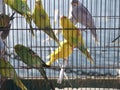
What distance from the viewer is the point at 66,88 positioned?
7.92 ft

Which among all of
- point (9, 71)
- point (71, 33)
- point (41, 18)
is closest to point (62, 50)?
point (71, 33)

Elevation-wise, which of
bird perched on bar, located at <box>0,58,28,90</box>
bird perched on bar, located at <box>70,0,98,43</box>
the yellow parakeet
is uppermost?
bird perched on bar, located at <box>70,0,98,43</box>

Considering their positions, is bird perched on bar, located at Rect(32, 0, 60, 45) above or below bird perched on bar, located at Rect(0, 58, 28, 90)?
above

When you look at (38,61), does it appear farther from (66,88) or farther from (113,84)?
(113,84)

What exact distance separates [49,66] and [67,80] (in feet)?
0.93

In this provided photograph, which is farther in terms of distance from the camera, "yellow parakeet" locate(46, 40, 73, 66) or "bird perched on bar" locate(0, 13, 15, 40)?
"yellow parakeet" locate(46, 40, 73, 66)

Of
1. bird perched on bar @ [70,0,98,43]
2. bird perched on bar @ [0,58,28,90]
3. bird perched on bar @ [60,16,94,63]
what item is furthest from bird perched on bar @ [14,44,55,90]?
bird perched on bar @ [70,0,98,43]

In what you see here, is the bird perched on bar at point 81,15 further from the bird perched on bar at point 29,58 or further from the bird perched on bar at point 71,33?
the bird perched on bar at point 29,58

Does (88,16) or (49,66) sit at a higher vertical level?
(88,16)

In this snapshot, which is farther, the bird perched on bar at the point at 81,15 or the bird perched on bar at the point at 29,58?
the bird perched on bar at the point at 81,15

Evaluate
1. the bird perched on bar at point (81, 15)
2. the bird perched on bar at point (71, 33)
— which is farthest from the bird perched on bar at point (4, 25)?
the bird perched on bar at point (81, 15)

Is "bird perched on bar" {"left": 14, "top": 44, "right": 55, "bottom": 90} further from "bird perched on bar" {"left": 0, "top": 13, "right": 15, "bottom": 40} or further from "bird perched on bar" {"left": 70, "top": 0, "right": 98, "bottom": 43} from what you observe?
"bird perched on bar" {"left": 70, "top": 0, "right": 98, "bottom": 43}

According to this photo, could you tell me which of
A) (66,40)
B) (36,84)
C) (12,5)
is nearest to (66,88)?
(36,84)

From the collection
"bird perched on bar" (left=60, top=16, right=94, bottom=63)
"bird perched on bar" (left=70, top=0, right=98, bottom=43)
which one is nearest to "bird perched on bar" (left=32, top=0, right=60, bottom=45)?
"bird perched on bar" (left=60, top=16, right=94, bottom=63)
